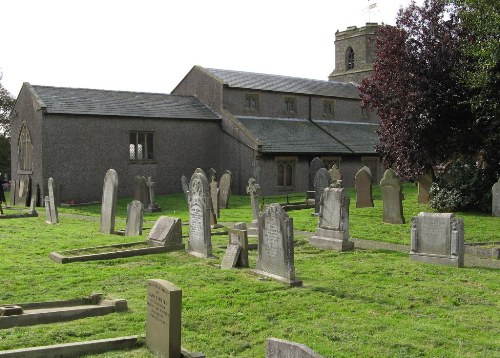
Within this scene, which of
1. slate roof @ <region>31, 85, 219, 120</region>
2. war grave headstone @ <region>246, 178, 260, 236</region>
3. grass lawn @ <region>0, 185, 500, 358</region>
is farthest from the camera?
slate roof @ <region>31, 85, 219, 120</region>

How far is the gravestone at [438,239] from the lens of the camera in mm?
11562

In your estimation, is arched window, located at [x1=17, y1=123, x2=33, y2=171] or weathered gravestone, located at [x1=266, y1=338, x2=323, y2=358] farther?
arched window, located at [x1=17, y1=123, x2=33, y2=171]

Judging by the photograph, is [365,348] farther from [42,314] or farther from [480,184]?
[480,184]

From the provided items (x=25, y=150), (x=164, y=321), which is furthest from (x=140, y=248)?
(x=25, y=150)

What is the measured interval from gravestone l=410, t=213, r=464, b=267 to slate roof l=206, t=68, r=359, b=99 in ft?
78.9

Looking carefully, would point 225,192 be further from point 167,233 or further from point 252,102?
point 167,233

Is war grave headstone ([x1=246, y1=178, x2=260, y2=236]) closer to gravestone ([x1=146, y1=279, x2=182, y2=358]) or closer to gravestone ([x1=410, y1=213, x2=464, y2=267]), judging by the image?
gravestone ([x1=410, y1=213, x2=464, y2=267])

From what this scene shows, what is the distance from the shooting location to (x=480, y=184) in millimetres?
21047

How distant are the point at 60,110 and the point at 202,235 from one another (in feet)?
61.7

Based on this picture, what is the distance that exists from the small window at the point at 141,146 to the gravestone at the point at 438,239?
2191 centimetres

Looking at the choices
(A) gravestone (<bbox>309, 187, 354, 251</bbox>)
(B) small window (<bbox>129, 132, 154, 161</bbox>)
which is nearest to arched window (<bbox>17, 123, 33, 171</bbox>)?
(B) small window (<bbox>129, 132, 154, 161</bbox>)

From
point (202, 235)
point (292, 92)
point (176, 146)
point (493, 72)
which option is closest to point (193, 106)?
point (176, 146)

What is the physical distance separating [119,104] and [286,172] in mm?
10024

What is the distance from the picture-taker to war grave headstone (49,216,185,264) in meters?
12.3
